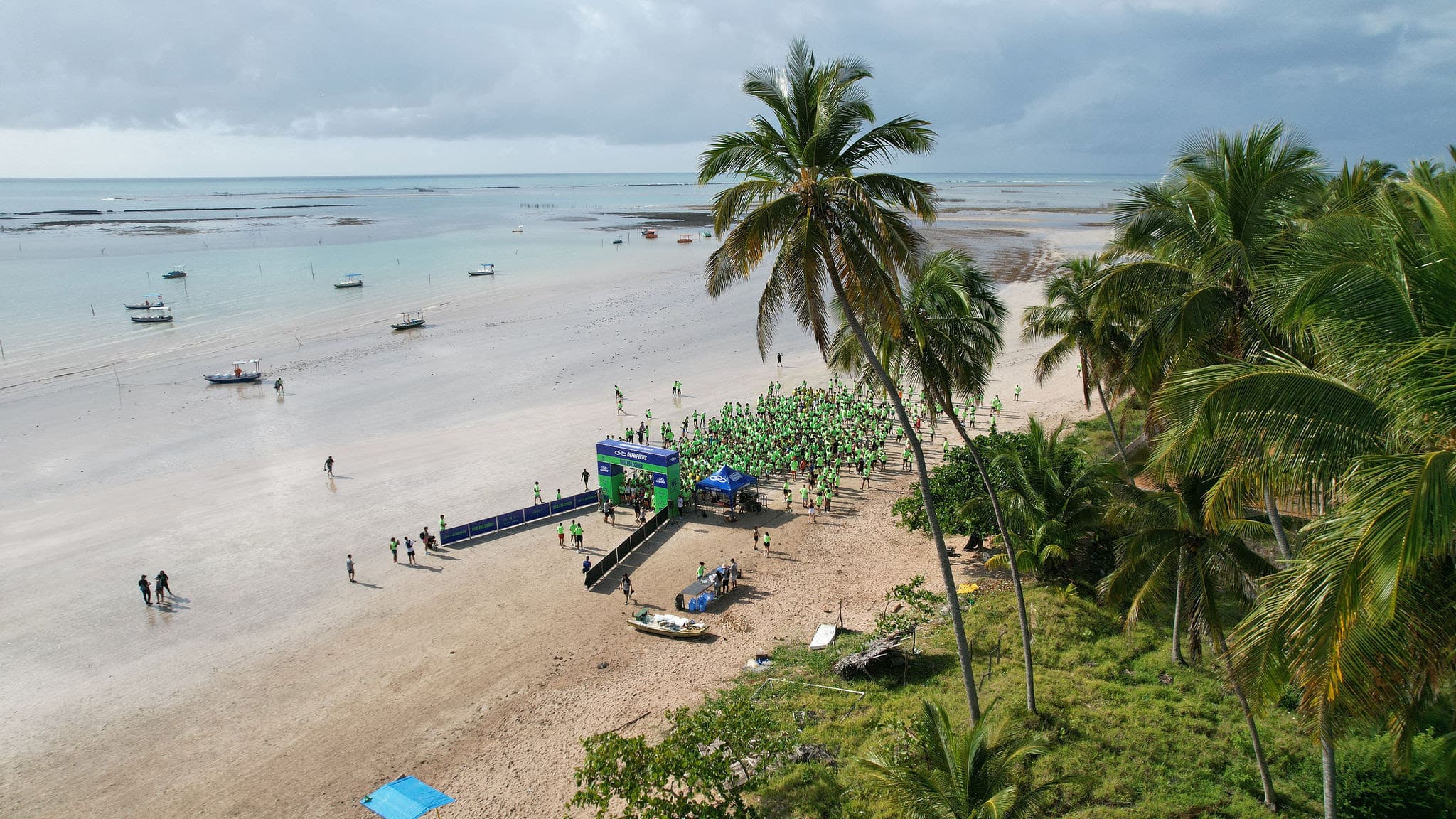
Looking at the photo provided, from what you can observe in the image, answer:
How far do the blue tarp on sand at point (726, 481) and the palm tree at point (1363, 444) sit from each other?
22779 millimetres

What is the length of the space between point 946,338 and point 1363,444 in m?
8.74

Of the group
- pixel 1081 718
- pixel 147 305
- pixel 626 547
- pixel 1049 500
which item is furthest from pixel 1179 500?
pixel 147 305

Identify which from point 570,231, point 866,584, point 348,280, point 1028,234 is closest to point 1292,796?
point 866,584

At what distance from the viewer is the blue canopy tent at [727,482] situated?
28.5 metres

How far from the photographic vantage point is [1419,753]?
452 inches

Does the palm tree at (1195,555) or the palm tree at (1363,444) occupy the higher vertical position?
the palm tree at (1363,444)

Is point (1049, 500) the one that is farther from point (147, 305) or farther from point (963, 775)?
point (147, 305)

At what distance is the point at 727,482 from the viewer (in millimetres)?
28594

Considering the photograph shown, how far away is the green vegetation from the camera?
5152 millimetres

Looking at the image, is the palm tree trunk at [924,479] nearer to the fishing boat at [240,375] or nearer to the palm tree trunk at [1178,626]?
the palm tree trunk at [1178,626]

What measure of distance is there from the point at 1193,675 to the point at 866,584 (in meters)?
9.34

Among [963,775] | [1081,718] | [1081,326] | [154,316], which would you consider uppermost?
[1081,326]

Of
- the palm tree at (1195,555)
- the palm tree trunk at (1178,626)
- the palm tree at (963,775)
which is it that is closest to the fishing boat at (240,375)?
the palm tree trunk at (1178,626)

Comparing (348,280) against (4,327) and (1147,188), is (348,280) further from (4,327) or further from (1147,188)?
(1147,188)
